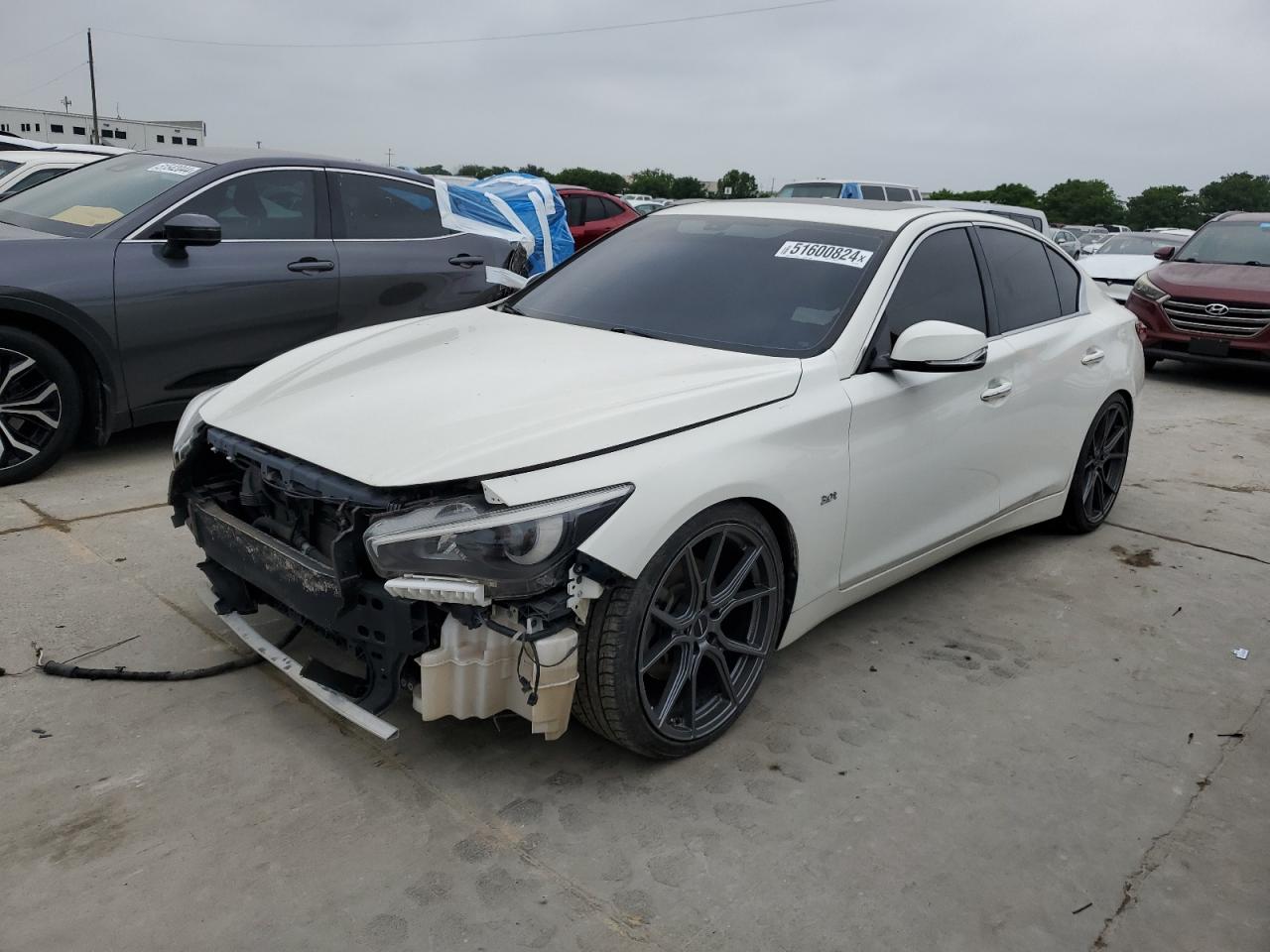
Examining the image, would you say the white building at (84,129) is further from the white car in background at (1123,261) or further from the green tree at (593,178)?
the white car in background at (1123,261)

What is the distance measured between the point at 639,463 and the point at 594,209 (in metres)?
14.0

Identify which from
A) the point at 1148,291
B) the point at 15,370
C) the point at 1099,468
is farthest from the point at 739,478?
the point at 1148,291

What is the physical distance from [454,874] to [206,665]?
1.34 metres

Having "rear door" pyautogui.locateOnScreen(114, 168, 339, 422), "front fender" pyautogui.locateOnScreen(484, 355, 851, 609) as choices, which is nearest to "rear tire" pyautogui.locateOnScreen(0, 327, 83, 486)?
"rear door" pyautogui.locateOnScreen(114, 168, 339, 422)

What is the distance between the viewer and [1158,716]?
10.9ft

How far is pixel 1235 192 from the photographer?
74312mm

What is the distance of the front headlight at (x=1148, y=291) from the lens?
9.88 meters

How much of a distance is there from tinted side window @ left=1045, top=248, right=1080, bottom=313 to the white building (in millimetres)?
82124

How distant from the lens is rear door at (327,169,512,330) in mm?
5863

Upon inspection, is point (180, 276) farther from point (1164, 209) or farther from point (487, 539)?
point (1164, 209)

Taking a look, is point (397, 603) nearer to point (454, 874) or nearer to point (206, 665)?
point (454, 874)

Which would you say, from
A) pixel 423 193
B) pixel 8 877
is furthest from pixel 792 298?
pixel 423 193

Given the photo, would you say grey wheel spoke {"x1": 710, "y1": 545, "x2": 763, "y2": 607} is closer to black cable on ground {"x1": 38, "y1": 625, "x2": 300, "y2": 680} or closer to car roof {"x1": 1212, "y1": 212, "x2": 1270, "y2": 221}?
black cable on ground {"x1": 38, "y1": 625, "x2": 300, "y2": 680}

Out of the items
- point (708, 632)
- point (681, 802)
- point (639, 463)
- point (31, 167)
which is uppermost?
point (31, 167)
